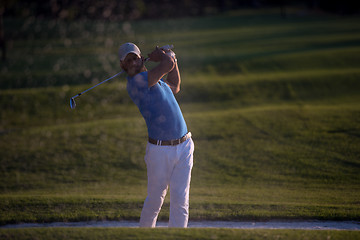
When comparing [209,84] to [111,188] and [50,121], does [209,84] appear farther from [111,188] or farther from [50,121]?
[111,188]

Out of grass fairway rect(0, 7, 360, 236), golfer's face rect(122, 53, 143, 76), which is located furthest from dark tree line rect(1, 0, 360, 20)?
golfer's face rect(122, 53, 143, 76)

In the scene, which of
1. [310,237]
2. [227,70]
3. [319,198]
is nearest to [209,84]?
[227,70]

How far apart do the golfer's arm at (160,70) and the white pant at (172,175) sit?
0.74 meters

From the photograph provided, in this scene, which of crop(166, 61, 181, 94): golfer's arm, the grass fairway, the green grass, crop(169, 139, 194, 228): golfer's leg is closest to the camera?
the green grass

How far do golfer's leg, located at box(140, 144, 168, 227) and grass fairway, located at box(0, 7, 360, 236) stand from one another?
0.40 metres

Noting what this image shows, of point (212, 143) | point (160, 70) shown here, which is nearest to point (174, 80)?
point (160, 70)

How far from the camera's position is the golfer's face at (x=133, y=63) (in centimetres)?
550

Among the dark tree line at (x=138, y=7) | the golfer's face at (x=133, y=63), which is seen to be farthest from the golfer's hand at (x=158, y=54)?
the dark tree line at (x=138, y=7)

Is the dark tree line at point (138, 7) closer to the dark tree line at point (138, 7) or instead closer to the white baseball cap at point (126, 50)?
the dark tree line at point (138, 7)

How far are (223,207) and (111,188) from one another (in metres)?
3.01

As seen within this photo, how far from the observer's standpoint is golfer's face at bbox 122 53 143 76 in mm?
5496

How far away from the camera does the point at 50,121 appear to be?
1858 cm

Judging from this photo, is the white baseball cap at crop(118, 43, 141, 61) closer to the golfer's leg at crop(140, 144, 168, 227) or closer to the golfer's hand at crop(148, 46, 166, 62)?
the golfer's hand at crop(148, 46, 166, 62)

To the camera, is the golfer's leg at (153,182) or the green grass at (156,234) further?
the golfer's leg at (153,182)
